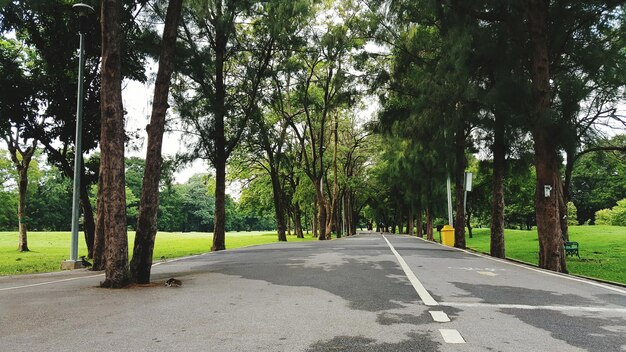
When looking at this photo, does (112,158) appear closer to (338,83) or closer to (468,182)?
(468,182)

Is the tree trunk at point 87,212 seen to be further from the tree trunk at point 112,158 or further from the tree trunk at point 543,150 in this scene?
the tree trunk at point 543,150

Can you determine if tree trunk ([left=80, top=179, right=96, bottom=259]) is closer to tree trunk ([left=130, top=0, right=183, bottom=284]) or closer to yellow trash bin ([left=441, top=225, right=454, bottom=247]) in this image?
tree trunk ([left=130, top=0, right=183, bottom=284])

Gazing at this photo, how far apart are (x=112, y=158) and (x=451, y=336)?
7.06 meters

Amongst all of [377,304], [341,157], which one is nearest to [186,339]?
[377,304]

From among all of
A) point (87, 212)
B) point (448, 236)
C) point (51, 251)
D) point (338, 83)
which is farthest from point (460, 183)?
point (51, 251)

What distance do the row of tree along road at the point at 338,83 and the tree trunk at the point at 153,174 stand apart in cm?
3

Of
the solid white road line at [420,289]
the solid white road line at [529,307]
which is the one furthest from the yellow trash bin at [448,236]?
the solid white road line at [529,307]

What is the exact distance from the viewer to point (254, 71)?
923 inches

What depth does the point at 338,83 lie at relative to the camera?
2755 centimetres

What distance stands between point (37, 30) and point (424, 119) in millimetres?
15055

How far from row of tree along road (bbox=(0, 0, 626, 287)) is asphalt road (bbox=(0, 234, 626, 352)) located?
6.53 ft

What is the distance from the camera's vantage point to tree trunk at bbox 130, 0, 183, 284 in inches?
355

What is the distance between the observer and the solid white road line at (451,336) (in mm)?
4277

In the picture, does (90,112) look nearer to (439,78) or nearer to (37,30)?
(37,30)
